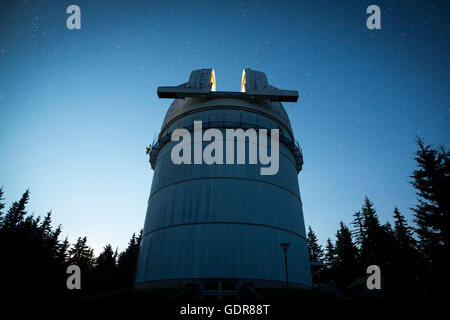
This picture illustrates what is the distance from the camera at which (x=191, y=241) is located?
50.1 ft

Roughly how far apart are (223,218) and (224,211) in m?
0.47

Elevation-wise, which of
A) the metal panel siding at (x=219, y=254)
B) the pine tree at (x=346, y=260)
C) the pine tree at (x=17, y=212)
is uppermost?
the pine tree at (x=17, y=212)

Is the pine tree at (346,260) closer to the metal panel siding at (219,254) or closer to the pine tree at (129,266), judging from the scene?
the metal panel siding at (219,254)

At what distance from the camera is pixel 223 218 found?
616 inches

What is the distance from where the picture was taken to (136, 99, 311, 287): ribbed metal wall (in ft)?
48.5

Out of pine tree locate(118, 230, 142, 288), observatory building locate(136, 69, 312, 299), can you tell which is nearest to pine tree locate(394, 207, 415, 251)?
observatory building locate(136, 69, 312, 299)

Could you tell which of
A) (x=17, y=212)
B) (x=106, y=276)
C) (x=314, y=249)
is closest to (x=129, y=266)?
(x=106, y=276)

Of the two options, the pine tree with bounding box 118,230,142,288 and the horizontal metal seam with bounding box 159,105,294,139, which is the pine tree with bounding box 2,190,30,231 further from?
the horizontal metal seam with bounding box 159,105,294,139

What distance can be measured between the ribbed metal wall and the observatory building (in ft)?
0.20

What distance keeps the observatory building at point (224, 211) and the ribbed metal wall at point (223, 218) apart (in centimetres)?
6

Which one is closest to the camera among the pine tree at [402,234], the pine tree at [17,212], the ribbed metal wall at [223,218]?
the ribbed metal wall at [223,218]

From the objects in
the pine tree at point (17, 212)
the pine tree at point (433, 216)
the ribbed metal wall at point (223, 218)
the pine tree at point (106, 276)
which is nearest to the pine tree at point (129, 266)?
the pine tree at point (106, 276)

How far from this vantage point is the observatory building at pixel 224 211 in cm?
1459

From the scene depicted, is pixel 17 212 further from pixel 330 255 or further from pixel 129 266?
pixel 330 255
